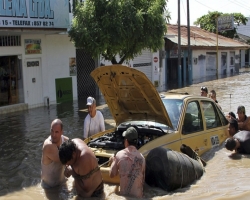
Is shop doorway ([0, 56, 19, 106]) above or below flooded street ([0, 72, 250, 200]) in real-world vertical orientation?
above

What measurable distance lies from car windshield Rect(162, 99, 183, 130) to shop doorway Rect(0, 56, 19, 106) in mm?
10168

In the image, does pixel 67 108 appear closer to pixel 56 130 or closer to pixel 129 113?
pixel 129 113

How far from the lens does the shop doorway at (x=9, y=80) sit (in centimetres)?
1548

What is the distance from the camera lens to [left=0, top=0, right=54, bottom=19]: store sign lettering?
43.9 feet

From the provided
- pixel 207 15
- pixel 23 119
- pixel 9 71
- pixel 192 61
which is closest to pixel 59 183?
pixel 23 119

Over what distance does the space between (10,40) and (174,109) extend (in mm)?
10282

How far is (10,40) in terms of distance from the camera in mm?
15156

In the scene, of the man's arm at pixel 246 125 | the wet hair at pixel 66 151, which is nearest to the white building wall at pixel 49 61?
the man's arm at pixel 246 125

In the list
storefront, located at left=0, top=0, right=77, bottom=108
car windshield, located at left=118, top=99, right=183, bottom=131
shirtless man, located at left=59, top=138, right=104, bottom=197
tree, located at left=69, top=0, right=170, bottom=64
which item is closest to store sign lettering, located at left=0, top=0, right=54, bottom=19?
storefront, located at left=0, top=0, right=77, bottom=108

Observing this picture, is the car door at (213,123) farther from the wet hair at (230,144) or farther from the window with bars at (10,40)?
the window with bars at (10,40)

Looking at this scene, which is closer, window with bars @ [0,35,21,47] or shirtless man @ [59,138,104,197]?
shirtless man @ [59,138,104,197]

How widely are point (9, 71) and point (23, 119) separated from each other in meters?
3.07

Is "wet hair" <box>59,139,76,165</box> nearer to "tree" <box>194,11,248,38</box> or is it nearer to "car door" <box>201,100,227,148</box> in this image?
"car door" <box>201,100,227,148</box>

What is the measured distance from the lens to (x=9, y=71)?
15.8m
